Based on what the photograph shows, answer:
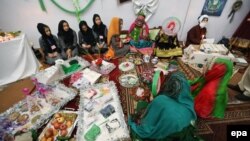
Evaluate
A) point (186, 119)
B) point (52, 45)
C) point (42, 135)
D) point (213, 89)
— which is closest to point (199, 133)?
point (213, 89)

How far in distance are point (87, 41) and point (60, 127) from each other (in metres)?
1.80

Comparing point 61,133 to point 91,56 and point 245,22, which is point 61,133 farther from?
point 245,22

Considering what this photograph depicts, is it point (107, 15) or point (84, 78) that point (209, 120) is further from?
point (107, 15)

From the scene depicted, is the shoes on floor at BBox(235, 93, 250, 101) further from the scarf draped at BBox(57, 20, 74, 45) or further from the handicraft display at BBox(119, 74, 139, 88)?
the scarf draped at BBox(57, 20, 74, 45)

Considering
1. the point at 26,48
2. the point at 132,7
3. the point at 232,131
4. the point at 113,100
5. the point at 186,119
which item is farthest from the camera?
the point at 132,7

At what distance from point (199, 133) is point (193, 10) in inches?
107

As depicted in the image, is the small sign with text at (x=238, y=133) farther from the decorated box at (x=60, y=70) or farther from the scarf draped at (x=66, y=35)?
the scarf draped at (x=66, y=35)

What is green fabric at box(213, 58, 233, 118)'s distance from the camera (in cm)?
180

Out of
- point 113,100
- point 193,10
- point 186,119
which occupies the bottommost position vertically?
point 113,100

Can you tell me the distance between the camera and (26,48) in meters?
2.75

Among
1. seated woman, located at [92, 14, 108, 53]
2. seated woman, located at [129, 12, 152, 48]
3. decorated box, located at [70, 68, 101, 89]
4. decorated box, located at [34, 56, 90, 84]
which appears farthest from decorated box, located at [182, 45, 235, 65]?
decorated box, located at [34, 56, 90, 84]

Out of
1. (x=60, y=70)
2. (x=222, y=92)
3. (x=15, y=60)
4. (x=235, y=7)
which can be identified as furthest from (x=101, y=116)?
(x=235, y=7)

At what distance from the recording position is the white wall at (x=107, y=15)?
3.11 m

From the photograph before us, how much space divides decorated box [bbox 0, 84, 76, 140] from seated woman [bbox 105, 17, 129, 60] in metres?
1.10
